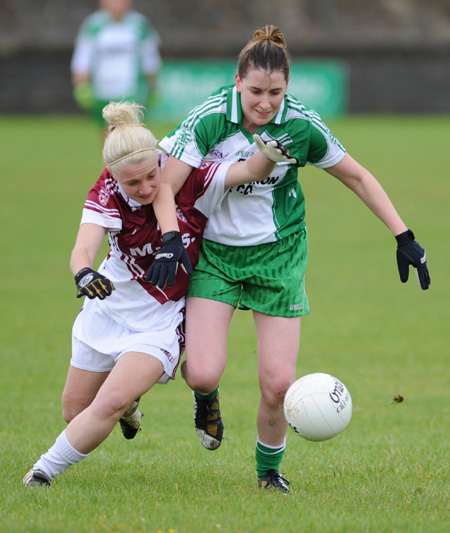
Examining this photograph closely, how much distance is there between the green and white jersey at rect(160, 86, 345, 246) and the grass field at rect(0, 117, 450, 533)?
1179 millimetres

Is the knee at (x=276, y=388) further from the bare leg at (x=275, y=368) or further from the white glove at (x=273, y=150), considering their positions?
the white glove at (x=273, y=150)

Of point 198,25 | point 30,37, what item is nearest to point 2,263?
point 30,37

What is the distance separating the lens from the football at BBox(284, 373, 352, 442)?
13.4ft

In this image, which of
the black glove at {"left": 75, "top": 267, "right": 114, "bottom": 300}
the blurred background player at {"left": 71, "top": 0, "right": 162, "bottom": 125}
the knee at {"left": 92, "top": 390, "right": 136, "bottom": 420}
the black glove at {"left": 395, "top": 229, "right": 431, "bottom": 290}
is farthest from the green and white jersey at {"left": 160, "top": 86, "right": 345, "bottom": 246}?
the blurred background player at {"left": 71, "top": 0, "right": 162, "bottom": 125}

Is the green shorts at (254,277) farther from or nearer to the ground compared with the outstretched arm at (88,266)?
nearer to the ground

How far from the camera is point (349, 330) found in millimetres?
8430

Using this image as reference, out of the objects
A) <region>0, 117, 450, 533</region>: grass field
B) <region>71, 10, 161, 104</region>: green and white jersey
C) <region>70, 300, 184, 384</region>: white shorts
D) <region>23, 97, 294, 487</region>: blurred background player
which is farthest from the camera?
<region>71, 10, 161, 104</region>: green and white jersey

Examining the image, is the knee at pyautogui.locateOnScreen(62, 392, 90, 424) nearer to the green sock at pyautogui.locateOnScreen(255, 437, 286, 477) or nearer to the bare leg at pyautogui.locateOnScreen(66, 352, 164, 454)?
the bare leg at pyautogui.locateOnScreen(66, 352, 164, 454)

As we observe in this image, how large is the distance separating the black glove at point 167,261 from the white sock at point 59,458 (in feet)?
2.65

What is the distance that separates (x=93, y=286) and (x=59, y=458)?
82 cm

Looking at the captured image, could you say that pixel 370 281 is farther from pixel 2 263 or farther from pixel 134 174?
pixel 134 174

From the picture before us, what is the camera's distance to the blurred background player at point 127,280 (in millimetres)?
4152

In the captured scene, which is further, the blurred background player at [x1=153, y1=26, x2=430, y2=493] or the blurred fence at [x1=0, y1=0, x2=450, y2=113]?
the blurred fence at [x1=0, y1=0, x2=450, y2=113]

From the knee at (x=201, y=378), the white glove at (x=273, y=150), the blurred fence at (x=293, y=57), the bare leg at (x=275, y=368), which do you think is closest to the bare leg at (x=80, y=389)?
the knee at (x=201, y=378)
